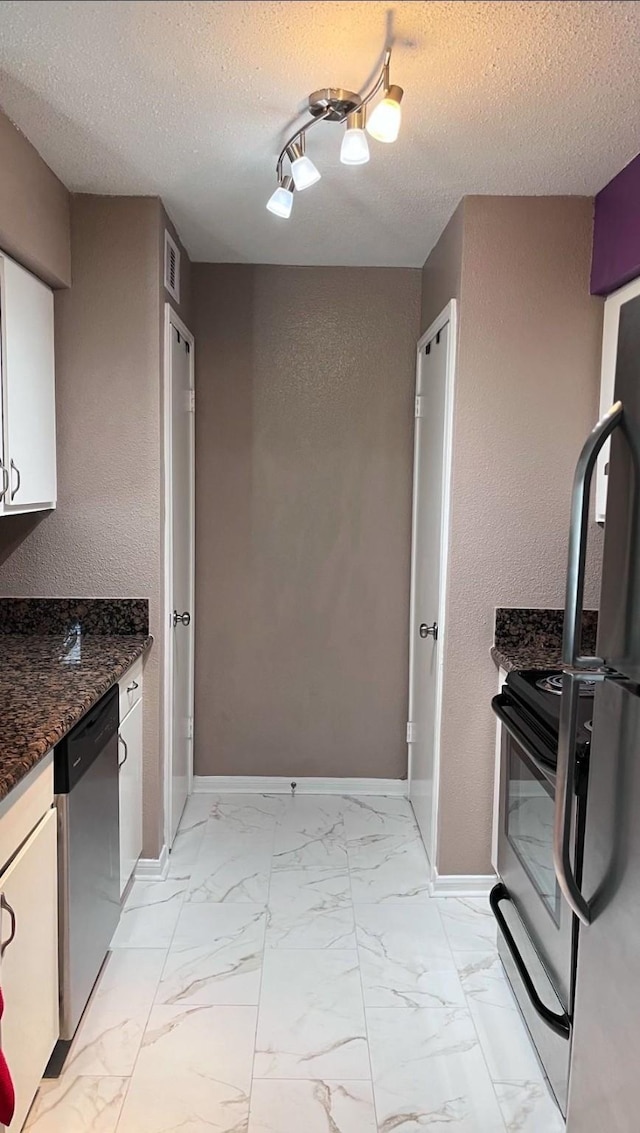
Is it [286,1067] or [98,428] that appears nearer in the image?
[286,1067]

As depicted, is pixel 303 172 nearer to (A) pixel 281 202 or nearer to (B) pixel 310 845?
(A) pixel 281 202

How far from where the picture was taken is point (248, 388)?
348 centimetres

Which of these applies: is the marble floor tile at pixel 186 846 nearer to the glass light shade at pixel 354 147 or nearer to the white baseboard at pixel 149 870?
the white baseboard at pixel 149 870

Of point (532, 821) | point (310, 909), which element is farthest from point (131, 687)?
point (532, 821)

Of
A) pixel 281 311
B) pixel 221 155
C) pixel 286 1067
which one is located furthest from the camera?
pixel 281 311

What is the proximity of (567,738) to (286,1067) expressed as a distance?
4.26 feet

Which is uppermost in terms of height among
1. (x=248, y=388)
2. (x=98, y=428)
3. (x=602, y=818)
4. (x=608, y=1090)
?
(x=248, y=388)

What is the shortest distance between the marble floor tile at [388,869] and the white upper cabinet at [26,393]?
5.72 feet

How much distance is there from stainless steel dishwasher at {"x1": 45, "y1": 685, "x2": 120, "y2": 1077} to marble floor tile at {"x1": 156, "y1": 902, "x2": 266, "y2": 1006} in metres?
0.23

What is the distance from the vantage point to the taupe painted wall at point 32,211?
2.07m

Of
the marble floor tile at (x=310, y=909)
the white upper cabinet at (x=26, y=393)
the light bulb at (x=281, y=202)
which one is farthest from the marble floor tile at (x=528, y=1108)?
the light bulb at (x=281, y=202)

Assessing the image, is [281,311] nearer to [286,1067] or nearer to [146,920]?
[146,920]

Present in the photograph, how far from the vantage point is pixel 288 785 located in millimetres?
3652

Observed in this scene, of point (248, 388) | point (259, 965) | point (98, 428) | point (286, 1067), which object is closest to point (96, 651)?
point (98, 428)
